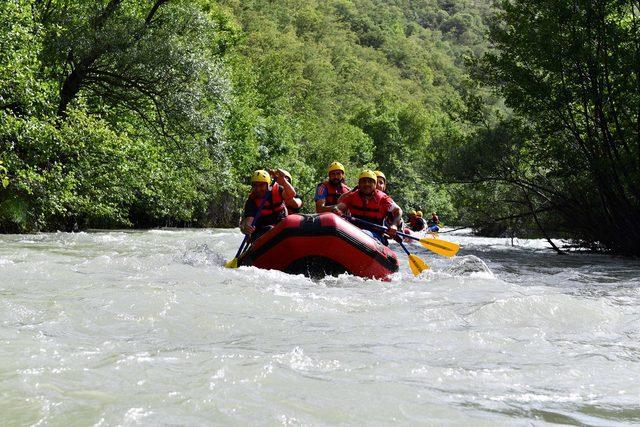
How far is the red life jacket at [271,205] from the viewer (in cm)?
Result: 943

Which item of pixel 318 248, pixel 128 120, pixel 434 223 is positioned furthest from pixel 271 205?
pixel 434 223

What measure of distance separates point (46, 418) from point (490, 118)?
18.6m

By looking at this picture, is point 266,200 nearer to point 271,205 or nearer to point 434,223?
point 271,205

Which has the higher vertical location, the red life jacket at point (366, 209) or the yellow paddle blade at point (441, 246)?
the red life jacket at point (366, 209)

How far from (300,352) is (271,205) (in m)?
5.59

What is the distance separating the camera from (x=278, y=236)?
7.99m

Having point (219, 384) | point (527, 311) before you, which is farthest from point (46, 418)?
point (527, 311)

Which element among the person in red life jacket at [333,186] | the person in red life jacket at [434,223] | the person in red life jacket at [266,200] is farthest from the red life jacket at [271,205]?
the person in red life jacket at [434,223]

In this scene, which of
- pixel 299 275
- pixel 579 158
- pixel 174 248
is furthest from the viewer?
pixel 579 158

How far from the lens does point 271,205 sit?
373 inches

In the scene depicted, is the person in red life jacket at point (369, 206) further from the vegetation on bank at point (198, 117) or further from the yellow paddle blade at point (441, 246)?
the vegetation on bank at point (198, 117)

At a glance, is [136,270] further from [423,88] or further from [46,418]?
[423,88]

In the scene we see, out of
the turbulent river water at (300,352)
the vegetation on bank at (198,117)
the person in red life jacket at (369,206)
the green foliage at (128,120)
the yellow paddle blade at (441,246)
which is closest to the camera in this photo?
the turbulent river water at (300,352)

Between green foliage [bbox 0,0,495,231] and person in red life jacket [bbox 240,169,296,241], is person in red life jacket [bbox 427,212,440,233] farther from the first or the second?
person in red life jacket [bbox 240,169,296,241]
